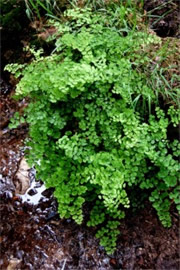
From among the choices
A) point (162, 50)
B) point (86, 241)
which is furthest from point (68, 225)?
point (162, 50)

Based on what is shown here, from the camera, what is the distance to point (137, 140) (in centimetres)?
225

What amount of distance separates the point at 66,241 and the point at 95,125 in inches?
42.3

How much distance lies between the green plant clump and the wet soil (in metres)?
0.31

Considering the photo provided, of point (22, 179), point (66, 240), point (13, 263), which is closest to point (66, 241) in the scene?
point (66, 240)

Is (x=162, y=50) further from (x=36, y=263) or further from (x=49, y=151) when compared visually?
(x=36, y=263)

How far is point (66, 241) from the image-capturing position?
2738mm

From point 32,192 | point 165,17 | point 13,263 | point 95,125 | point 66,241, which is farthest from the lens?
point 165,17

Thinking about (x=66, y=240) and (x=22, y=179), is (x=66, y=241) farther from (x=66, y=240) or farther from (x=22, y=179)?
(x=22, y=179)

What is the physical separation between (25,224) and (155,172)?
4.10ft

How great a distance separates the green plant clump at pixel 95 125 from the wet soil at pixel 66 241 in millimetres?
313

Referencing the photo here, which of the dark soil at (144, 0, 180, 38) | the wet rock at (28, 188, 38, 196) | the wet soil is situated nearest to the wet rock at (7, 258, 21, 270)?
the wet soil

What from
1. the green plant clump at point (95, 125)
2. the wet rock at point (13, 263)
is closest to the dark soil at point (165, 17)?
the green plant clump at point (95, 125)

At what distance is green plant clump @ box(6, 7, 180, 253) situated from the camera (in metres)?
2.24

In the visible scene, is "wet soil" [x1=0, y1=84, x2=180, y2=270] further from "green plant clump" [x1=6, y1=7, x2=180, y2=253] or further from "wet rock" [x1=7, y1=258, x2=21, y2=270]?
"green plant clump" [x1=6, y1=7, x2=180, y2=253]
